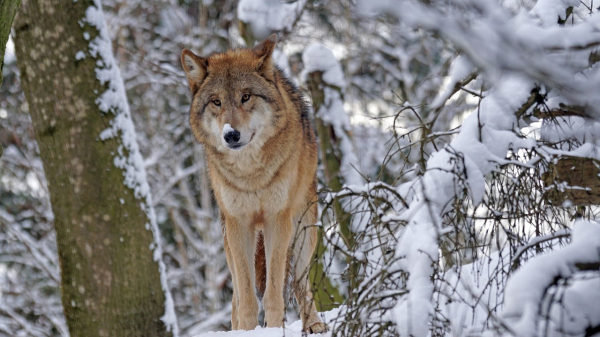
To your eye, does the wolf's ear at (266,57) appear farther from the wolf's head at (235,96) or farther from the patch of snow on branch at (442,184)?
the patch of snow on branch at (442,184)

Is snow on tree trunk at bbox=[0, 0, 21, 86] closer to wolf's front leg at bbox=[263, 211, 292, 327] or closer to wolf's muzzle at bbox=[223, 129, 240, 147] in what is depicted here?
wolf's muzzle at bbox=[223, 129, 240, 147]

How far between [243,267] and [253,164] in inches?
33.6

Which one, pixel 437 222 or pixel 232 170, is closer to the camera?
pixel 437 222

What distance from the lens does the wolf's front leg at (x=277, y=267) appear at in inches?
187

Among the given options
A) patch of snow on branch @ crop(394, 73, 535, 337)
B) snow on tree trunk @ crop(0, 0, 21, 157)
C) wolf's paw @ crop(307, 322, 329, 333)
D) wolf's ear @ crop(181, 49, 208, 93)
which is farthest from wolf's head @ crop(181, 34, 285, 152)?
patch of snow on branch @ crop(394, 73, 535, 337)

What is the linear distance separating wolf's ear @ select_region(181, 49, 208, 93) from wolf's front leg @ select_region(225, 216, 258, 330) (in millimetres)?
1251

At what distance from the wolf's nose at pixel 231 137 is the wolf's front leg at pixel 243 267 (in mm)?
664

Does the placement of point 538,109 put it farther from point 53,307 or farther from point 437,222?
point 53,307

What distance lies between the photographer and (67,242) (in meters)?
4.20

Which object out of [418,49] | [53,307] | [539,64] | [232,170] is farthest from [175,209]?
[539,64]

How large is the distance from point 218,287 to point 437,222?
508 inches

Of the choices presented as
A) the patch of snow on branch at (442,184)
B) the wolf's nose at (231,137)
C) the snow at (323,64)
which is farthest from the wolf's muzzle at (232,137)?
the snow at (323,64)

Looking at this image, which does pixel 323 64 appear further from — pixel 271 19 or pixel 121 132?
pixel 121 132

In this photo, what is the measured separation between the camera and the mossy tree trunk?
411 cm
